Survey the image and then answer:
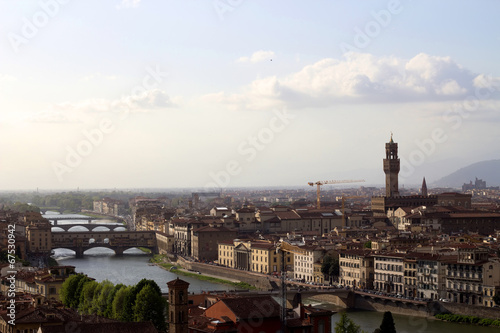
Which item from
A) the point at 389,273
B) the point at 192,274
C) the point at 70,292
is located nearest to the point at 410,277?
the point at 389,273

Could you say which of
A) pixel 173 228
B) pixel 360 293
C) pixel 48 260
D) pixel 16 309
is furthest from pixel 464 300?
pixel 173 228

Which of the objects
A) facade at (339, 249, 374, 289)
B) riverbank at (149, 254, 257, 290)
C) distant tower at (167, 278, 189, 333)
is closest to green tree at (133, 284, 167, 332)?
distant tower at (167, 278, 189, 333)

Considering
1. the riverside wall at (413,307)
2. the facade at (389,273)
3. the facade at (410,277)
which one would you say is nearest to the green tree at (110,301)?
the riverside wall at (413,307)

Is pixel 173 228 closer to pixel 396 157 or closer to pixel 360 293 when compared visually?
pixel 396 157

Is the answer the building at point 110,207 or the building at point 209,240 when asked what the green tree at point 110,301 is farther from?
the building at point 110,207

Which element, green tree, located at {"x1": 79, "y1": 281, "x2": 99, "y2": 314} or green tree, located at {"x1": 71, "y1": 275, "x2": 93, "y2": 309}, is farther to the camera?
green tree, located at {"x1": 71, "y1": 275, "x2": 93, "y2": 309}

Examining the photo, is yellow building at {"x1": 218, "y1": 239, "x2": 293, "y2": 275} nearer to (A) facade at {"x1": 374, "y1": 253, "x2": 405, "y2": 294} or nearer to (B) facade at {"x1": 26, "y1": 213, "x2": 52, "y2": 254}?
(A) facade at {"x1": 374, "y1": 253, "x2": 405, "y2": 294}
